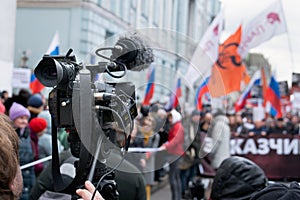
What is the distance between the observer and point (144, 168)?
272cm

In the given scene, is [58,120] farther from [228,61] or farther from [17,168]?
[228,61]

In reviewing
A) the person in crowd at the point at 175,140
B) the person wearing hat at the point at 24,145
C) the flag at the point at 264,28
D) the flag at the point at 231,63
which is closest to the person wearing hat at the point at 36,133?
the person wearing hat at the point at 24,145

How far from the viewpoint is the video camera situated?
2109mm

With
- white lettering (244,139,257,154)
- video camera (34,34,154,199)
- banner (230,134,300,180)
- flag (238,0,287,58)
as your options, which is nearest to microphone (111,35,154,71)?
video camera (34,34,154,199)

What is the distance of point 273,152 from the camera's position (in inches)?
451

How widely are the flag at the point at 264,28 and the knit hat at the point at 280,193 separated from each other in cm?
910

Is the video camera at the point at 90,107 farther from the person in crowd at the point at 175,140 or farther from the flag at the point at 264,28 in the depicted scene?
the flag at the point at 264,28

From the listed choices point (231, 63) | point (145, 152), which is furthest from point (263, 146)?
point (145, 152)

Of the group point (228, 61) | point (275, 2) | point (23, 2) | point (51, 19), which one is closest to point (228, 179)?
point (228, 61)

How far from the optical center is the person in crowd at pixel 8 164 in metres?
1.74

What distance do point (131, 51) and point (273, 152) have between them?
9.56m

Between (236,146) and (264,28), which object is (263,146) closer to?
(236,146)

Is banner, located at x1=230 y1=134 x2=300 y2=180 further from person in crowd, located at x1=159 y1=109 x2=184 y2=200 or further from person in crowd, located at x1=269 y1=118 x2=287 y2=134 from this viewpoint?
person in crowd, located at x1=159 y1=109 x2=184 y2=200

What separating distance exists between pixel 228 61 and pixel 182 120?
8.00m
